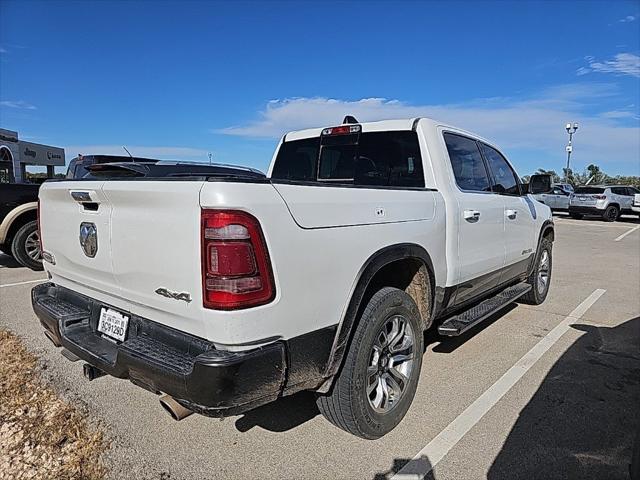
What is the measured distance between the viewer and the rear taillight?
1959 millimetres

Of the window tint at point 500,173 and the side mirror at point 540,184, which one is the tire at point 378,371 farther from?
the side mirror at point 540,184

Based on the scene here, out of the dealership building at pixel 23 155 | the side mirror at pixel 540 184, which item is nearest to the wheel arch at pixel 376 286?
the side mirror at pixel 540 184

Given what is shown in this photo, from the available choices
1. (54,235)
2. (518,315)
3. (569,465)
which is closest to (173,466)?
(54,235)

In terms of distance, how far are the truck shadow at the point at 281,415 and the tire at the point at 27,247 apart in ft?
21.4

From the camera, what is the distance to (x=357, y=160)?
4.11 metres

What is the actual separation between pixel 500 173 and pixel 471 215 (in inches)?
55.0

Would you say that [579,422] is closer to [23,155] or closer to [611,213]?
[611,213]

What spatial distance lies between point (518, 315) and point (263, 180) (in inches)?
179

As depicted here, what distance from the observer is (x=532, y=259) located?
18.4 feet

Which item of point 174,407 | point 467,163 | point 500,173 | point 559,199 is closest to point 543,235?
point 500,173

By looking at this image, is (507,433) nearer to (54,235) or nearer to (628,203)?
(54,235)

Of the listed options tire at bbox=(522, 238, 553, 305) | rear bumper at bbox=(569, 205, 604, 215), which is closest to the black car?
tire at bbox=(522, 238, 553, 305)

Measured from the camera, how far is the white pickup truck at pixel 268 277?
6.54 feet

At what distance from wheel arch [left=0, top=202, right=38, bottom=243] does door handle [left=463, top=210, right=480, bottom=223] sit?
24.0ft
